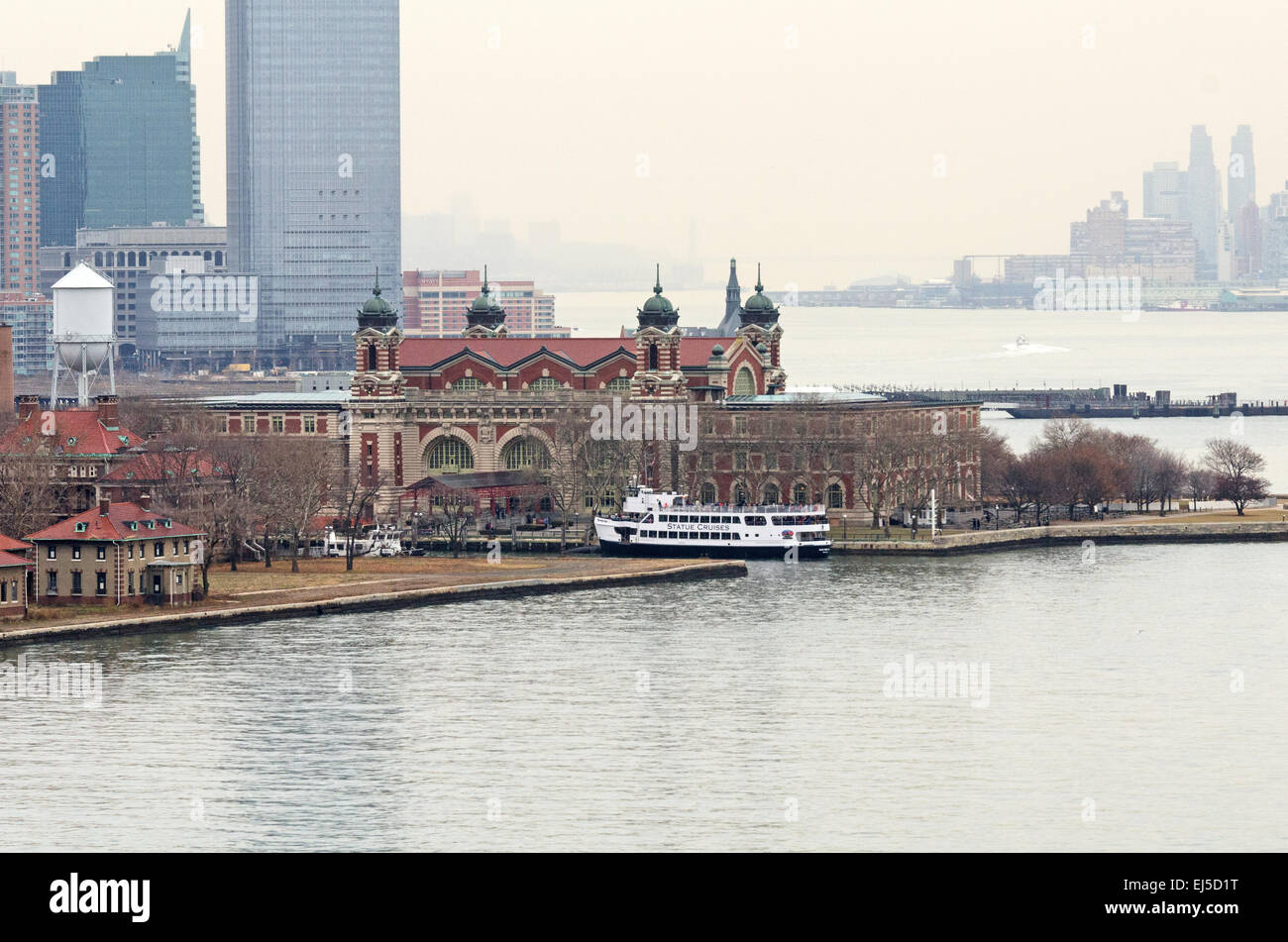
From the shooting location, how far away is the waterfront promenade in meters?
74.7

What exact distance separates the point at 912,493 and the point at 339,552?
25204mm

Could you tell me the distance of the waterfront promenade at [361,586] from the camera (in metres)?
74.7

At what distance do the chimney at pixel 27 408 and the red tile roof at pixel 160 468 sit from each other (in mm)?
6200

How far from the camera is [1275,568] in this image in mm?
91938

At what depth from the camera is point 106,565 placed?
258 ft

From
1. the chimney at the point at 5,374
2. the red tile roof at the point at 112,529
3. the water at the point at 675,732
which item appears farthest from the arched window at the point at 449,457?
the red tile roof at the point at 112,529

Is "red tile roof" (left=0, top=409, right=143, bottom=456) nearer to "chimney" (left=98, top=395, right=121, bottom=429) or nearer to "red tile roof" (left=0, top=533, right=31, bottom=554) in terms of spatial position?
"chimney" (left=98, top=395, right=121, bottom=429)

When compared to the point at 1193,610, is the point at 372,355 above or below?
above

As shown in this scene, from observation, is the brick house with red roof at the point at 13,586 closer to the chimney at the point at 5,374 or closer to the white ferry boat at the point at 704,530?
the white ferry boat at the point at 704,530

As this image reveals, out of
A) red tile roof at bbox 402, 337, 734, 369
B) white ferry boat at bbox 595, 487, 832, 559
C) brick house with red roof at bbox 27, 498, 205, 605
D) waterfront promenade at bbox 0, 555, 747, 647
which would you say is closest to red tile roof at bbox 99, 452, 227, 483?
waterfront promenade at bbox 0, 555, 747, 647
